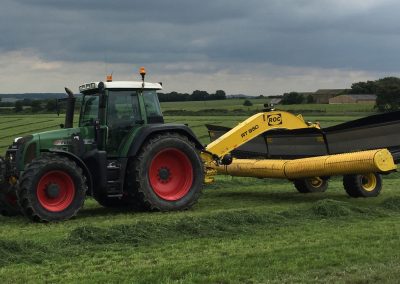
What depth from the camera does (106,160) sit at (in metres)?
10.1

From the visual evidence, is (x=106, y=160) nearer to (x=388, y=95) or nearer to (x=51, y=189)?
(x=51, y=189)

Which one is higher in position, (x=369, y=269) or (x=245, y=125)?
(x=245, y=125)

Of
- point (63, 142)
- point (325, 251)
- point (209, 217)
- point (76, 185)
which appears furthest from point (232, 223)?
point (63, 142)

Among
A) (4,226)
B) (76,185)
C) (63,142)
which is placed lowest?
(4,226)

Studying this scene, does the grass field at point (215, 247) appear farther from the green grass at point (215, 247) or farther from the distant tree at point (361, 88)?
the distant tree at point (361, 88)

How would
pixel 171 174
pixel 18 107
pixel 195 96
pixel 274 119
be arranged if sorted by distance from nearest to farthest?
1. pixel 171 174
2. pixel 274 119
3. pixel 18 107
4. pixel 195 96

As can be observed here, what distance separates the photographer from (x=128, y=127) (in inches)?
416

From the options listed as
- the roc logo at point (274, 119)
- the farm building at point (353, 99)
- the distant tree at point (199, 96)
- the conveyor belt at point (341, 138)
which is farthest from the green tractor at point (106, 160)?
the farm building at point (353, 99)

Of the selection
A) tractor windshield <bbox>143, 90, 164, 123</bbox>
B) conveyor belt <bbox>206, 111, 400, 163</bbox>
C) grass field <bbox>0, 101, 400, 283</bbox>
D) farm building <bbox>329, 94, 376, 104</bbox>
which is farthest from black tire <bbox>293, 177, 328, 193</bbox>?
farm building <bbox>329, 94, 376, 104</bbox>

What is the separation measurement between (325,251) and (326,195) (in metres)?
6.17

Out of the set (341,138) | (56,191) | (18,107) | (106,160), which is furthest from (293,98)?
(56,191)

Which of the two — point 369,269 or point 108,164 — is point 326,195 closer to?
point 108,164

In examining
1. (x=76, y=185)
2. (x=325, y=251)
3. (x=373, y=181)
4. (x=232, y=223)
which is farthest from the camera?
(x=373, y=181)

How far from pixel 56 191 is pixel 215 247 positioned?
339cm
